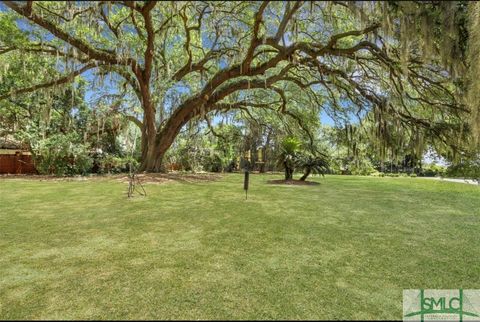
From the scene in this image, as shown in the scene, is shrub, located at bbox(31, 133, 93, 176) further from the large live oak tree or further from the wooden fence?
the large live oak tree

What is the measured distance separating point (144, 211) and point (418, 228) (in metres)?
5.21

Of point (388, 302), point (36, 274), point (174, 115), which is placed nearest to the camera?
point (388, 302)

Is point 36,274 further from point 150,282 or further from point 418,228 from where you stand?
point 418,228

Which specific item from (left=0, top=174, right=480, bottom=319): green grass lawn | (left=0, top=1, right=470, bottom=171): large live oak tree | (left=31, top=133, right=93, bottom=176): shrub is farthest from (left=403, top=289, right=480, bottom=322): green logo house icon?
(left=31, top=133, right=93, bottom=176): shrub

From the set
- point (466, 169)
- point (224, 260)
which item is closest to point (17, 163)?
point (224, 260)

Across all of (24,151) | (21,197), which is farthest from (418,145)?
(24,151)

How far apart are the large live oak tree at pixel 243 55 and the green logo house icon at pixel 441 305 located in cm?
241

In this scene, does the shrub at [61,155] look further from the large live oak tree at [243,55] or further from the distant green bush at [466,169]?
the distant green bush at [466,169]

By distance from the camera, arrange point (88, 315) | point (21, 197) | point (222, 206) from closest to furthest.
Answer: point (88, 315) → point (222, 206) → point (21, 197)

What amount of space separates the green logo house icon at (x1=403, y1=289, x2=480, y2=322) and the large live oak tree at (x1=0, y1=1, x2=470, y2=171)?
241 centimetres

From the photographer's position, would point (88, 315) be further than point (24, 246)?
No

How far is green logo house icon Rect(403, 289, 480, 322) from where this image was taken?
7.68 feet

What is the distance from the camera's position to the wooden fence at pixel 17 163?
15.5 metres

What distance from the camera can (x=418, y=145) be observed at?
499 cm
